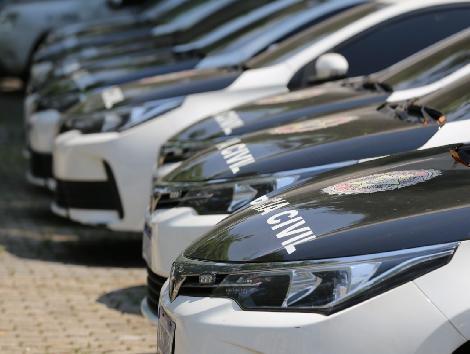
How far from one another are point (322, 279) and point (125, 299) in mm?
3511

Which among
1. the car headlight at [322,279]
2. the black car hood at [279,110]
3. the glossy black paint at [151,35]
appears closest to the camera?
the car headlight at [322,279]

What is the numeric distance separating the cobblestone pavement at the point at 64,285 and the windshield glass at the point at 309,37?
156 centimetres

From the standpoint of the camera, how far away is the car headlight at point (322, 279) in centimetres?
364

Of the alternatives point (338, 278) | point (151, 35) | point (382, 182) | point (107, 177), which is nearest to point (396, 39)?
point (107, 177)

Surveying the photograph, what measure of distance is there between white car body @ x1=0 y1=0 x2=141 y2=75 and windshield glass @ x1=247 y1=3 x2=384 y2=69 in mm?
8890

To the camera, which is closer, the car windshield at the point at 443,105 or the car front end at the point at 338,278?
the car front end at the point at 338,278

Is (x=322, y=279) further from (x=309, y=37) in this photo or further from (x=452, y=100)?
(x=309, y=37)

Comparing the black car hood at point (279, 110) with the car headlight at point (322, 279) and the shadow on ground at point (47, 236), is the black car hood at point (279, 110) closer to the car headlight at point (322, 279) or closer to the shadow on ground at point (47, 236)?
the shadow on ground at point (47, 236)

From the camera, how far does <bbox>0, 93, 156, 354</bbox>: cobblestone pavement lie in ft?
20.5

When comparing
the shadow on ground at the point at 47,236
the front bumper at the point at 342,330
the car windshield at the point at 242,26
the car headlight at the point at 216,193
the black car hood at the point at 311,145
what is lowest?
the shadow on ground at the point at 47,236

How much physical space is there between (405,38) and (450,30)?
0.29 metres

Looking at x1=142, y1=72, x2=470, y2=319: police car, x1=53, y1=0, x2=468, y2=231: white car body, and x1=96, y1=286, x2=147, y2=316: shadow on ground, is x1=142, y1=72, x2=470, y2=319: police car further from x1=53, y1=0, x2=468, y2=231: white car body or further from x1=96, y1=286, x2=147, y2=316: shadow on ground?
x1=53, y1=0, x2=468, y2=231: white car body

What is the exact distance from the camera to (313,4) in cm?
961

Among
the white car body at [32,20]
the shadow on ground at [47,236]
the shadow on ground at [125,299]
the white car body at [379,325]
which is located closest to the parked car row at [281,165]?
the white car body at [379,325]
